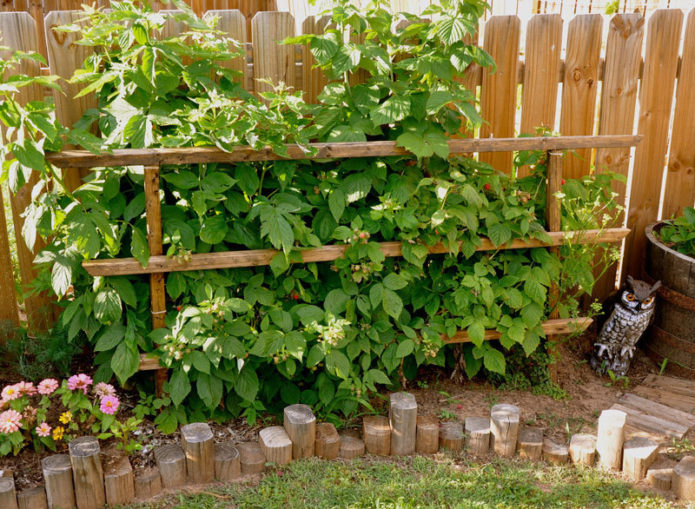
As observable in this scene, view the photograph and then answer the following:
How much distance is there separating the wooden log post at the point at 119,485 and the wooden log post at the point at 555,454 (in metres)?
1.99

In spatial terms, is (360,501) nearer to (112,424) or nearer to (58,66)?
(112,424)

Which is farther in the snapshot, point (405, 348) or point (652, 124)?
point (652, 124)

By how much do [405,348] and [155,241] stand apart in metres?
1.39

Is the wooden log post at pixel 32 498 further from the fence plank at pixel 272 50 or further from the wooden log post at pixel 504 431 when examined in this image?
the fence plank at pixel 272 50

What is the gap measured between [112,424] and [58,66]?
1.78 m

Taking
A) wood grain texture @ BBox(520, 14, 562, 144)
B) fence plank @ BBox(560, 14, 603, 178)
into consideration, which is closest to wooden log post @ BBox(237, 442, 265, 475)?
wood grain texture @ BBox(520, 14, 562, 144)

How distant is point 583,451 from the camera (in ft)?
11.3

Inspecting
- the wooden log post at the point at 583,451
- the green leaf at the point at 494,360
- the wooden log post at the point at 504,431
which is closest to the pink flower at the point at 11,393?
the wooden log post at the point at 504,431

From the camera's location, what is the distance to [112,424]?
10.6 ft

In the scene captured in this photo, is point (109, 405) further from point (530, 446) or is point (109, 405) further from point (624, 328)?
point (624, 328)

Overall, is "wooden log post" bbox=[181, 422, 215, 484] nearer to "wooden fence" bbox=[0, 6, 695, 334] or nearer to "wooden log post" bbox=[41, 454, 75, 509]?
"wooden log post" bbox=[41, 454, 75, 509]

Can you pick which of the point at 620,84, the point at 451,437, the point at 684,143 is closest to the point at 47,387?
the point at 451,437

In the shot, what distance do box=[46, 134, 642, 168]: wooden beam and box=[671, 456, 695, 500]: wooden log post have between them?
68.0 inches

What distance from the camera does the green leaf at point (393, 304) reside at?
3.58 m
